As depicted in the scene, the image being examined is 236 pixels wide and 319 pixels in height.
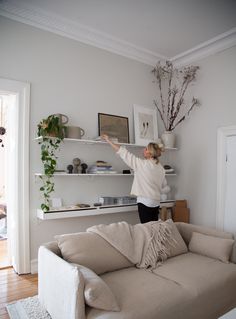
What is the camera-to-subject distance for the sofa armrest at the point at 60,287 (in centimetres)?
160

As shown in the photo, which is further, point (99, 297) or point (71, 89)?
point (71, 89)

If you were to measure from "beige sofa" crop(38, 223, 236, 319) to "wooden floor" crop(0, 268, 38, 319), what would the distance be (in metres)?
0.53

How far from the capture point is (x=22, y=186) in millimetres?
3119

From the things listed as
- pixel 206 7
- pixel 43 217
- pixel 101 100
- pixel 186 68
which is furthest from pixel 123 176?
pixel 206 7

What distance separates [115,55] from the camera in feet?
13.1

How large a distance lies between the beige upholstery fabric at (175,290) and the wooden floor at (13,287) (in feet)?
3.40

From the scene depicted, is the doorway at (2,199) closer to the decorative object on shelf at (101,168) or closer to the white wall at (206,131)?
the decorative object on shelf at (101,168)

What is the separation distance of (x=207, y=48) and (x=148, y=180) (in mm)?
2322

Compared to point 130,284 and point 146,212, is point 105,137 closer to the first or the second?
point 146,212

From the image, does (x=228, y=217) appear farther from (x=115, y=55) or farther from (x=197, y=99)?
(x=115, y=55)

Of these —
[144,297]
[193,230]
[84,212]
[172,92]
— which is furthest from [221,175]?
[144,297]

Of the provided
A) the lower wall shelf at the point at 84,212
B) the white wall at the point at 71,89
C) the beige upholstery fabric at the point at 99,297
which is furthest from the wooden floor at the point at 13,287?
the beige upholstery fabric at the point at 99,297

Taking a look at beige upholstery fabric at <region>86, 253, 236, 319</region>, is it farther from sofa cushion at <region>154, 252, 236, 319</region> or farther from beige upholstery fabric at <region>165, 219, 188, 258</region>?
beige upholstery fabric at <region>165, 219, 188, 258</region>

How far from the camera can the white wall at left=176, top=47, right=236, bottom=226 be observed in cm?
376
